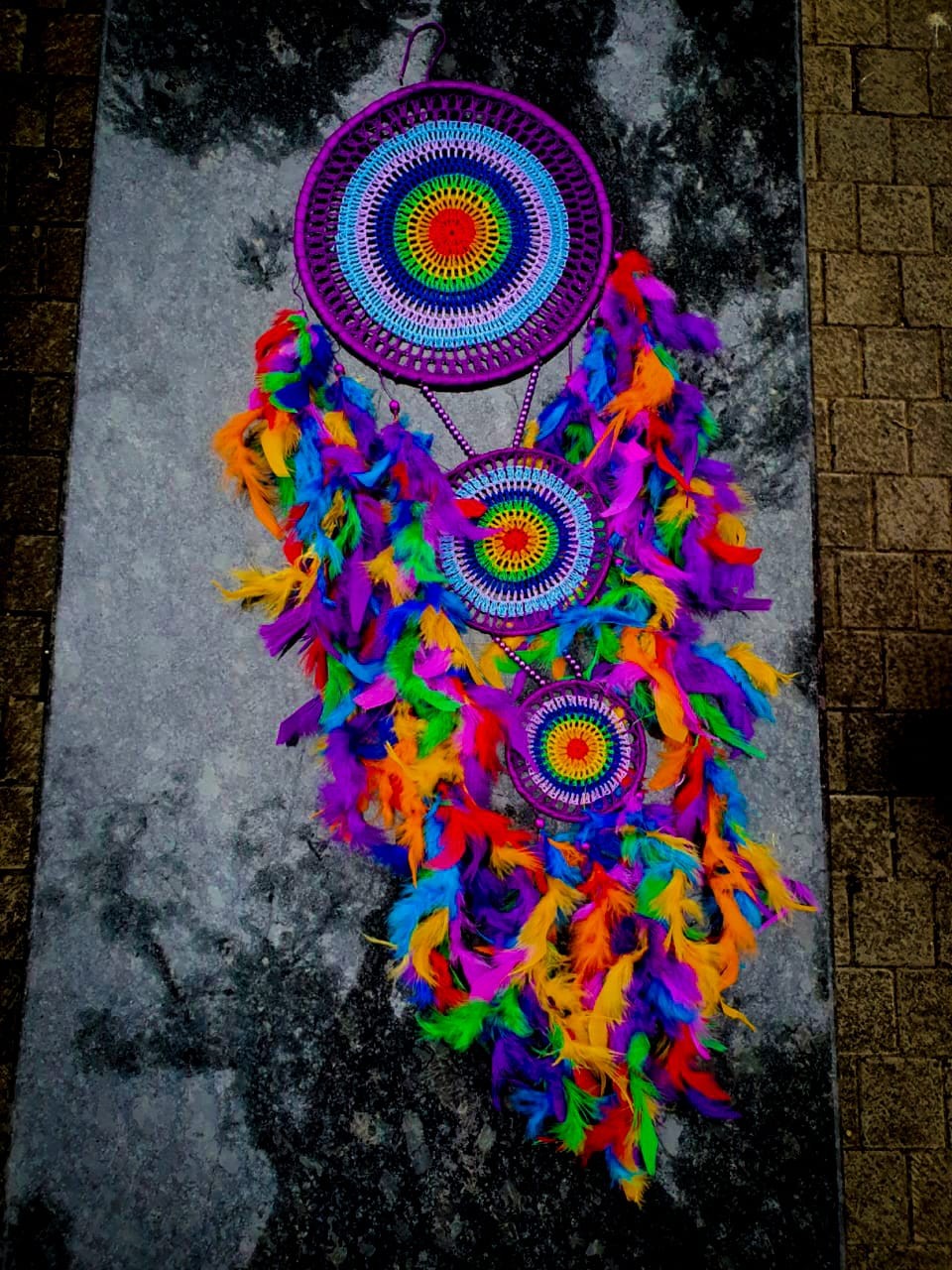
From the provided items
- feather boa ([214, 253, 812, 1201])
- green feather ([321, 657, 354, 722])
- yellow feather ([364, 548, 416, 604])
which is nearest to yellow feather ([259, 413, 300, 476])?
feather boa ([214, 253, 812, 1201])

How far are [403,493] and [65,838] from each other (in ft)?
3.10

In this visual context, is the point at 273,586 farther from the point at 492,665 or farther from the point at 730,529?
the point at 730,529

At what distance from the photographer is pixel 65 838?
5.54ft

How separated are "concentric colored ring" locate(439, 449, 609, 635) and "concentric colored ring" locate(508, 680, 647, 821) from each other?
0.53ft

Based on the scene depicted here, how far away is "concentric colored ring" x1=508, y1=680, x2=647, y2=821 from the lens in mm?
1688

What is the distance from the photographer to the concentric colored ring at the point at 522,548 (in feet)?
5.52

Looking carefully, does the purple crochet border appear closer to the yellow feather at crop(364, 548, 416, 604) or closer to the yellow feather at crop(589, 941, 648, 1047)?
the yellow feather at crop(364, 548, 416, 604)

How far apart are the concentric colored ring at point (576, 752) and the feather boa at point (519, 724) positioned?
1.7 inches

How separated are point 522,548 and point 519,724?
34 cm

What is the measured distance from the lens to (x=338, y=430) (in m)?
1.65

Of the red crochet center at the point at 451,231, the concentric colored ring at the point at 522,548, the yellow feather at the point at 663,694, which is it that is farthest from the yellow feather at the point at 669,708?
the red crochet center at the point at 451,231

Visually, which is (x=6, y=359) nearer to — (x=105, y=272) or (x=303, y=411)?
(x=105, y=272)

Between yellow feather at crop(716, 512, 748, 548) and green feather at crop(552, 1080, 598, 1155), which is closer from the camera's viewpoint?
→ green feather at crop(552, 1080, 598, 1155)

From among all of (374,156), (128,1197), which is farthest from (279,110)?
(128,1197)
